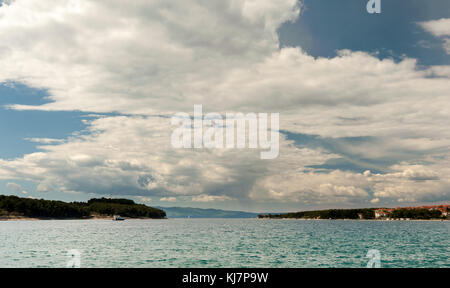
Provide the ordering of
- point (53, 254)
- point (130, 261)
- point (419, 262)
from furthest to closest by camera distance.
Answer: point (53, 254) < point (419, 262) < point (130, 261)
